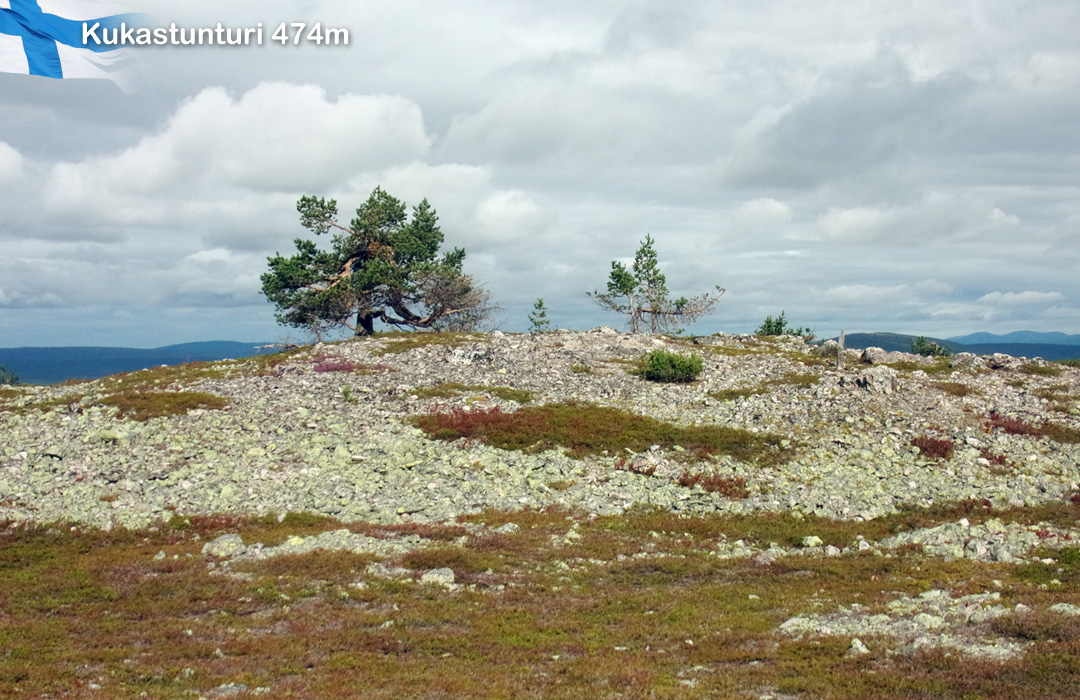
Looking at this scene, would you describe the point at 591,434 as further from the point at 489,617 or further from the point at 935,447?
the point at 489,617

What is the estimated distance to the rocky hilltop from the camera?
85.7 feet

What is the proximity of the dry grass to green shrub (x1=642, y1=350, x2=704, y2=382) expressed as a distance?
85.5 feet

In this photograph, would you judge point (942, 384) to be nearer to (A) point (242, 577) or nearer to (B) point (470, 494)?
(B) point (470, 494)

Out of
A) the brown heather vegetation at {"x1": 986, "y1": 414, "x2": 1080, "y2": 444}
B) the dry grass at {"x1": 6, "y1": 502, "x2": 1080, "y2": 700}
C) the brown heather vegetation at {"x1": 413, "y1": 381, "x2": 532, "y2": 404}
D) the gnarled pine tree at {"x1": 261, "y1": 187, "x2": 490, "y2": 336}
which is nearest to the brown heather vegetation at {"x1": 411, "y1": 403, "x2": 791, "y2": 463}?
the brown heather vegetation at {"x1": 413, "y1": 381, "x2": 532, "y2": 404}

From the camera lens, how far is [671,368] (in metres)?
50.3

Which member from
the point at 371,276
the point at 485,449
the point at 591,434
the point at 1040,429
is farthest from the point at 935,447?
the point at 371,276

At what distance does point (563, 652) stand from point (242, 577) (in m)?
9.00

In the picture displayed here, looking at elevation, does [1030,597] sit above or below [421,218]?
below

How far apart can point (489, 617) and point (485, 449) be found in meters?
16.1

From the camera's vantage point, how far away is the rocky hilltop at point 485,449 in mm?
26109

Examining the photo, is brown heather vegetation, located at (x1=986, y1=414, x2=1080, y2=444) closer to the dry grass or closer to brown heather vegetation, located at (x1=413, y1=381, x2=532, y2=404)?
the dry grass

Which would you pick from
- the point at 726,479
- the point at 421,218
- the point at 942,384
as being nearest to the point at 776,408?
the point at 726,479

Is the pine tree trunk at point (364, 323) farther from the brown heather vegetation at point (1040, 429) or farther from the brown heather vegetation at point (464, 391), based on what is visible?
the brown heather vegetation at point (1040, 429)

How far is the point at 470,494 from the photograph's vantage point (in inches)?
1069
